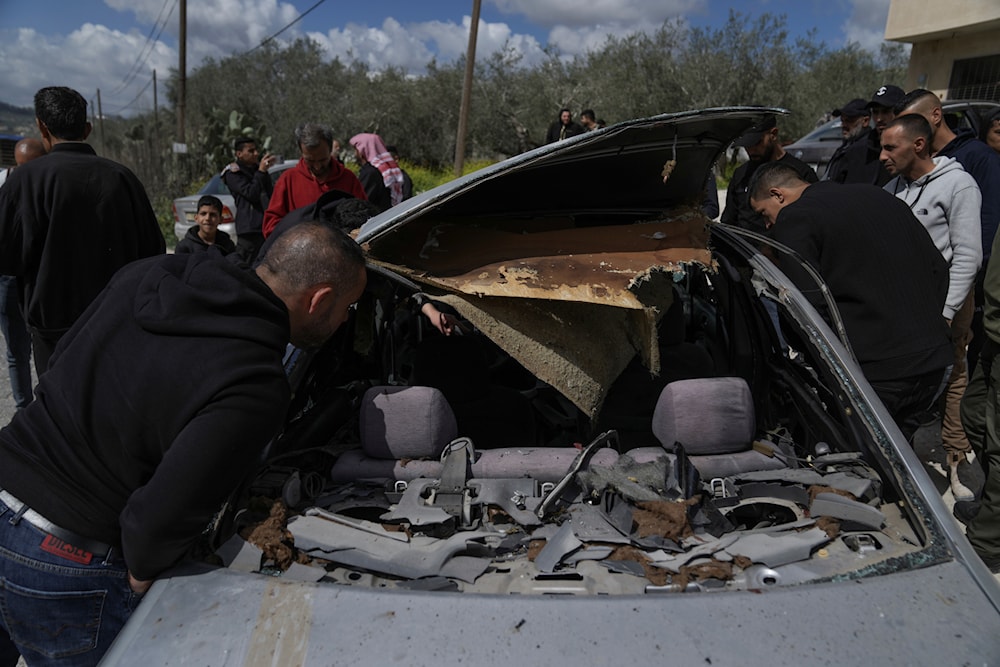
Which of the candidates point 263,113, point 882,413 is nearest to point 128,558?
point 882,413

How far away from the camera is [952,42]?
604 inches

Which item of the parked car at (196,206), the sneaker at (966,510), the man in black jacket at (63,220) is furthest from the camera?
the parked car at (196,206)

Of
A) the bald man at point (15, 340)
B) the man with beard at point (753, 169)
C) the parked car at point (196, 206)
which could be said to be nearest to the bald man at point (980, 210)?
the man with beard at point (753, 169)

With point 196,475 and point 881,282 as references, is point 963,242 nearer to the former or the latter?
point 881,282

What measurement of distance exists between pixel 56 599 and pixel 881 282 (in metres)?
3.17

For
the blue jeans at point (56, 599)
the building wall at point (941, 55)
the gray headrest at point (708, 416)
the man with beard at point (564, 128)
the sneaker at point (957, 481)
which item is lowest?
the sneaker at point (957, 481)

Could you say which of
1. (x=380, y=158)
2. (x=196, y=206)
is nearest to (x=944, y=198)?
(x=380, y=158)

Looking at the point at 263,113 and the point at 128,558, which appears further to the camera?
the point at 263,113

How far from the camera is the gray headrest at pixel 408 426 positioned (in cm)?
221

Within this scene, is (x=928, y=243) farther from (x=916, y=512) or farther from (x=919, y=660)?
(x=919, y=660)

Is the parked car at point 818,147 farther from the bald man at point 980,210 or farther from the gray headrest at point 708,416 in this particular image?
the gray headrest at point 708,416

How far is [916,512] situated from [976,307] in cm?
325

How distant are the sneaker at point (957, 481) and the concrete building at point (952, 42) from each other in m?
14.0

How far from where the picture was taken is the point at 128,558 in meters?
1.51
